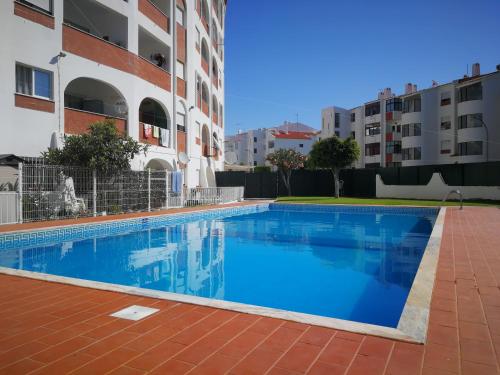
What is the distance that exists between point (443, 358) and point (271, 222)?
13.1 meters

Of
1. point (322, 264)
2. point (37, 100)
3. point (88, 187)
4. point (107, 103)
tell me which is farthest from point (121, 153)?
point (322, 264)

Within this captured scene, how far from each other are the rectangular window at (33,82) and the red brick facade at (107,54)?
5.03 ft

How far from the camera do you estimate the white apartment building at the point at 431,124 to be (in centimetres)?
3266

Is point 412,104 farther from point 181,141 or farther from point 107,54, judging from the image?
point 107,54

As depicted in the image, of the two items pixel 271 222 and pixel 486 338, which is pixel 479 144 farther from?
pixel 486 338

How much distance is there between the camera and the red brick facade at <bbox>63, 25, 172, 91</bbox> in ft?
50.4

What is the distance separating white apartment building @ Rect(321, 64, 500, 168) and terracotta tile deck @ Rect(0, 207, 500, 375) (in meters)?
33.7

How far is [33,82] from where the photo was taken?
46.0ft

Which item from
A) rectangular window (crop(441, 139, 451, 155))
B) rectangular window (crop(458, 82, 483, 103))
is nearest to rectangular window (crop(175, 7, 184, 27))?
rectangular window (crop(458, 82, 483, 103))

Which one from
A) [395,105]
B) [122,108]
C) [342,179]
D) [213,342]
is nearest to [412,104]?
[395,105]

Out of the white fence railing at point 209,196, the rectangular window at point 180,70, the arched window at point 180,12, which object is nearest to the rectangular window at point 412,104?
the white fence railing at point 209,196

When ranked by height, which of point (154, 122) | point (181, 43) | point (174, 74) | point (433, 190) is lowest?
point (433, 190)

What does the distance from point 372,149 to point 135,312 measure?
48.3 m

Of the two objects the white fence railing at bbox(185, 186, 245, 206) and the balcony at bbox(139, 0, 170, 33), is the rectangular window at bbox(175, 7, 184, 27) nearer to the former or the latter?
the balcony at bbox(139, 0, 170, 33)
